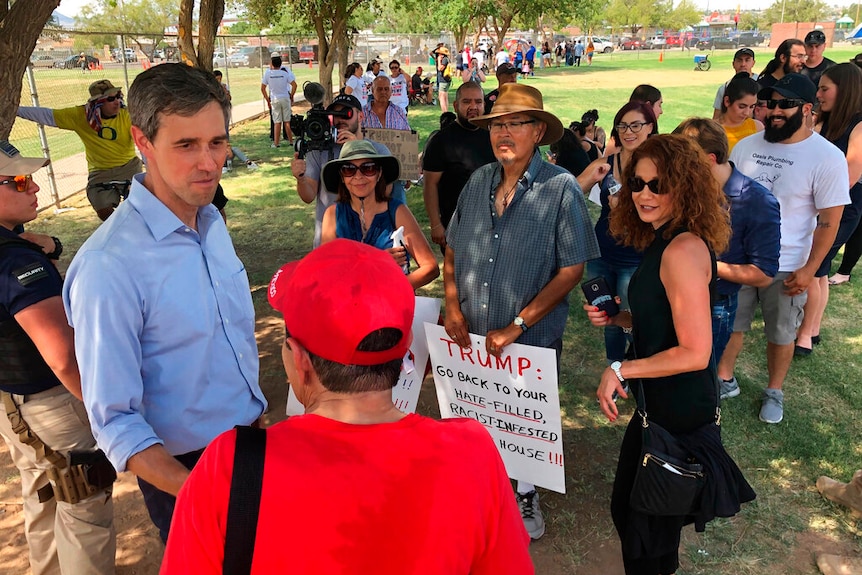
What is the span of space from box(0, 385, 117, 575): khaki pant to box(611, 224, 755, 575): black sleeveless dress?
7.60 feet

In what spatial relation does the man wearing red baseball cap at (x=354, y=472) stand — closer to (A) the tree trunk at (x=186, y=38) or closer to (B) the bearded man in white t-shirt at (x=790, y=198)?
(B) the bearded man in white t-shirt at (x=790, y=198)

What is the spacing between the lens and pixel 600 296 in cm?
275

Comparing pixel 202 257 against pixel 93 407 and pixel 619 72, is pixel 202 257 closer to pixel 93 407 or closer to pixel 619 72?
pixel 93 407

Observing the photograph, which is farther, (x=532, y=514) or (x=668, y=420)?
(x=532, y=514)

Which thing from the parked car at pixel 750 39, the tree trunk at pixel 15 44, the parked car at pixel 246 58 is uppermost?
the parked car at pixel 750 39

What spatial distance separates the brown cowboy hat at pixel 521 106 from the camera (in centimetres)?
310

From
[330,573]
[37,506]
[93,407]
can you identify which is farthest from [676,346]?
[37,506]

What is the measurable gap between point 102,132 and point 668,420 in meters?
7.09

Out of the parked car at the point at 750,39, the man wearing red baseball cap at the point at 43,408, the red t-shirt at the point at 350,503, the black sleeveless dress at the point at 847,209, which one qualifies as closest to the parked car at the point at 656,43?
the parked car at the point at 750,39

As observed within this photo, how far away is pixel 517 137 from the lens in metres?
3.09

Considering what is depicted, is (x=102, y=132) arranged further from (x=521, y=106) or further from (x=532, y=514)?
(x=532, y=514)

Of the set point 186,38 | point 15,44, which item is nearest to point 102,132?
point 186,38

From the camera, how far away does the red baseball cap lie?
114 centimetres

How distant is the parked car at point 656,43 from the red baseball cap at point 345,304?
249ft
